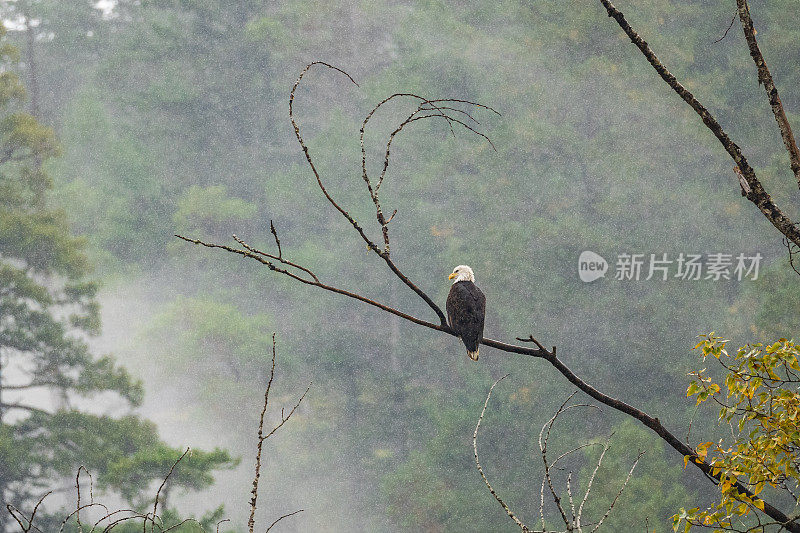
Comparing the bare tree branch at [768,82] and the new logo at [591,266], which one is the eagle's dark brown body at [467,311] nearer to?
the bare tree branch at [768,82]

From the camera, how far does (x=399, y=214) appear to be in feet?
A: 25.2

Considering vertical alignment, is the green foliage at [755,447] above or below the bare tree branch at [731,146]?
below

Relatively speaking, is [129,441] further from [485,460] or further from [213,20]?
[213,20]

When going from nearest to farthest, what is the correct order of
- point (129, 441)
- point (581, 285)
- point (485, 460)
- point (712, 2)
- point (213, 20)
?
point (129, 441) → point (485, 460) → point (581, 285) → point (712, 2) → point (213, 20)

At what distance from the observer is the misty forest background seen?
7023mm

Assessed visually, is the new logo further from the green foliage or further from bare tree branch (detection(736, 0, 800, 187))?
bare tree branch (detection(736, 0, 800, 187))

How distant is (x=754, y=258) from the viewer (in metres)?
7.35

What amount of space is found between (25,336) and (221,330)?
1735mm

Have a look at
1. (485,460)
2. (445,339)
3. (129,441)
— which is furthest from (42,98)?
(485,460)

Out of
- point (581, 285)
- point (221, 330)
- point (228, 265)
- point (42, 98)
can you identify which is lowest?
point (581, 285)

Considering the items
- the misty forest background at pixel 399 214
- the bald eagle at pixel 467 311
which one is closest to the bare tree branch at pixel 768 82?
the bald eagle at pixel 467 311

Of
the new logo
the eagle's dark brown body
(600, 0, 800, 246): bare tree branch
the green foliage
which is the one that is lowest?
the green foliage

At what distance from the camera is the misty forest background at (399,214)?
7023mm

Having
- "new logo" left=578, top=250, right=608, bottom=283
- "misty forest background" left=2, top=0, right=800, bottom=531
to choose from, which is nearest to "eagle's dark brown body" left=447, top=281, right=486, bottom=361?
"misty forest background" left=2, top=0, right=800, bottom=531
